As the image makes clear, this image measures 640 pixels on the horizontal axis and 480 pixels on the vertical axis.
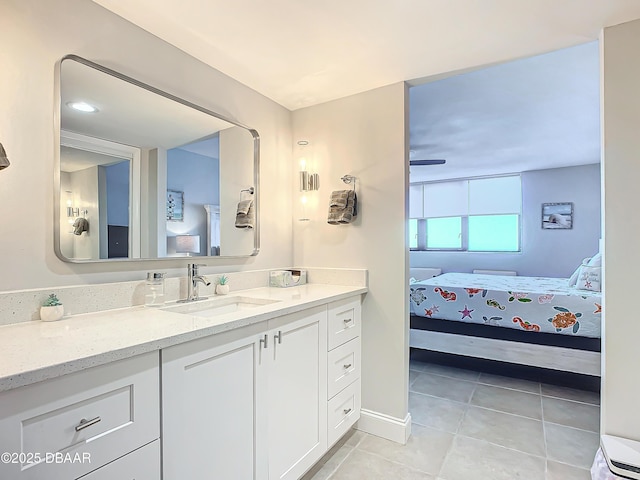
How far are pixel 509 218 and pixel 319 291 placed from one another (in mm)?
5022

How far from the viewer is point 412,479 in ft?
5.78

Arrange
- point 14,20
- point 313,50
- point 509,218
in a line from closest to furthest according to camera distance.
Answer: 1. point 14,20
2. point 313,50
3. point 509,218

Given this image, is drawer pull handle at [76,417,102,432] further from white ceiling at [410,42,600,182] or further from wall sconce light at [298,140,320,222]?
white ceiling at [410,42,600,182]

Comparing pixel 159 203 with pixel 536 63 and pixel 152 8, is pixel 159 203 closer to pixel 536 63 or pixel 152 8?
pixel 152 8

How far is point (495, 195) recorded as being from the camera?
5.95 meters

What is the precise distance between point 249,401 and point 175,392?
0.36m

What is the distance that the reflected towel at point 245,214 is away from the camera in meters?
2.17

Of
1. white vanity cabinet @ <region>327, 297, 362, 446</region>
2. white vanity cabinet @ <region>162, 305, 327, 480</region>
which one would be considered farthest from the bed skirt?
white vanity cabinet @ <region>162, 305, 327, 480</region>

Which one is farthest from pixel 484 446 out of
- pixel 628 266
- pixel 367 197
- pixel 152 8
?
pixel 152 8

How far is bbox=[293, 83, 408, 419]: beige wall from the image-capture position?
2178 mm

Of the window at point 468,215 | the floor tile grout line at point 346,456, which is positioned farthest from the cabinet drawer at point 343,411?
the window at point 468,215

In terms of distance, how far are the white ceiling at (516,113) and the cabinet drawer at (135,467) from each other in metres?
2.59

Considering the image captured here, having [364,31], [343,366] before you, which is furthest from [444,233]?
[364,31]

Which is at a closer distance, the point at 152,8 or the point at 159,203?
the point at 152,8
